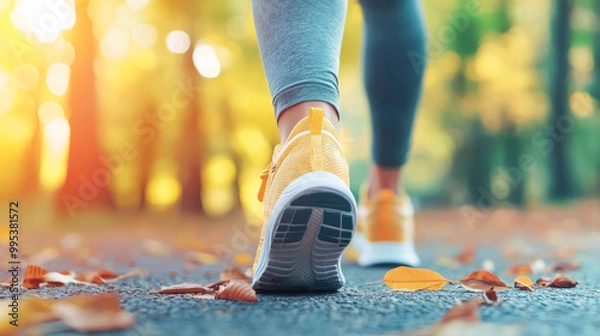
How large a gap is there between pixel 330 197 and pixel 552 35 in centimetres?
1170

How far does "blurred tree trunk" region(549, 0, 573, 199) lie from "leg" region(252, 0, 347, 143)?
11.1 m

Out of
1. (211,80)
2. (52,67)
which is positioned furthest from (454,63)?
(52,67)

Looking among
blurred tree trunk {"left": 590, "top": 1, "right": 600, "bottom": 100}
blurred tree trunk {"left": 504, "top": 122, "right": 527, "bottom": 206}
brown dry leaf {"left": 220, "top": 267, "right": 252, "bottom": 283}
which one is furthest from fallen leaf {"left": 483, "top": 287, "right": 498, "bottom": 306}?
blurred tree trunk {"left": 504, "top": 122, "right": 527, "bottom": 206}

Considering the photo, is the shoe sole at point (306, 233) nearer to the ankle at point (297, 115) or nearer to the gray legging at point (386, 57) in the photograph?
the ankle at point (297, 115)

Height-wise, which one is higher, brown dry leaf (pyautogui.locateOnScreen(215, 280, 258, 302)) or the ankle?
the ankle

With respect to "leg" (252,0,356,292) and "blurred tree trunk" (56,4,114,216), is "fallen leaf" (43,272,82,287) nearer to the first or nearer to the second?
"leg" (252,0,356,292)

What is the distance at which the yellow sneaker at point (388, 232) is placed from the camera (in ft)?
7.02

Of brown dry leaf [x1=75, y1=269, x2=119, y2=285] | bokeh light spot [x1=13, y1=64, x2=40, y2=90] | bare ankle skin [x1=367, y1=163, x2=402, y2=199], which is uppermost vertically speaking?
bokeh light spot [x1=13, y1=64, x2=40, y2=90]

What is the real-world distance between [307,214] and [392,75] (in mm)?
1090

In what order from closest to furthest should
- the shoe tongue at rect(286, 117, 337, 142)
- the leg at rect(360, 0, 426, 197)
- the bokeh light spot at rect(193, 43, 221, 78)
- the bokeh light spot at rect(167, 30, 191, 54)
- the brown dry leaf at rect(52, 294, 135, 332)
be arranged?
1. the brown dry leaf at rect(52, 294, 135, 332)
2. the shoe tongue at rect(286, 117, 337, 142)
3. the leg at rect(360, 0, 426, 197)
4. the bokeh light spot at rect(167, 30, 191, 54)
5. the bokeh light spot at rect(193, 43, 221, 78)

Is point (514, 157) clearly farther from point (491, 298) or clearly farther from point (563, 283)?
point (491, 298)

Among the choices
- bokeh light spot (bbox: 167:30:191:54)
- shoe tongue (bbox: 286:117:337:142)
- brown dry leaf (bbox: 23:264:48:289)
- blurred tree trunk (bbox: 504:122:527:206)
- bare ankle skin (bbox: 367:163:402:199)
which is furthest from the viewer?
blurred tree trunk (bbox: 504:122:527:206)

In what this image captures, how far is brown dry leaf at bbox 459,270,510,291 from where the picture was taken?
4.46 ft

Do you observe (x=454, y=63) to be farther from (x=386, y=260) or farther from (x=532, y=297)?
(x=532, y=297)
